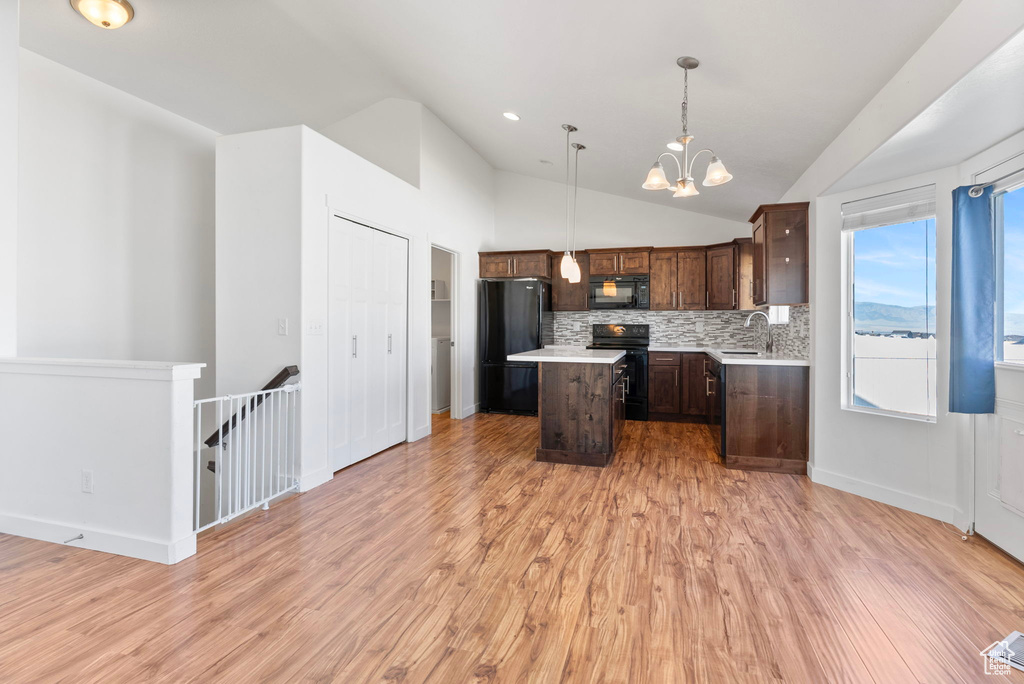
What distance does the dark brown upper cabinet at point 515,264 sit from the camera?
20.8 feet

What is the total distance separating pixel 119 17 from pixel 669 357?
5.73 metres

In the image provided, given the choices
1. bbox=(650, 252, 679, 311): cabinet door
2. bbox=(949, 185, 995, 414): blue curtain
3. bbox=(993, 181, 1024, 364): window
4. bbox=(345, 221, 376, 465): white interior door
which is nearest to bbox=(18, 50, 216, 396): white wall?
bbox=(345, 221, 376, 465): white interior door

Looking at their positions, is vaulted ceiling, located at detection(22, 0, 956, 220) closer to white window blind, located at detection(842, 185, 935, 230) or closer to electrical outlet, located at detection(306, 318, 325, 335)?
white window blind, located at detection(842, 185, 935, 230)

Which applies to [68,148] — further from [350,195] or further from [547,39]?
[547,39]

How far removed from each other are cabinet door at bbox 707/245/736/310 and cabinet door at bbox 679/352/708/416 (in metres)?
0.69

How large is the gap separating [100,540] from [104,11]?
3.12 meters

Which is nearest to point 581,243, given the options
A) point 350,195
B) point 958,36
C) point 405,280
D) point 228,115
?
point 405,280

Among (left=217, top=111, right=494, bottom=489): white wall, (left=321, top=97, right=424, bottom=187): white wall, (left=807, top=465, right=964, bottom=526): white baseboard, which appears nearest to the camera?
(left=807, top=465, right=964, bottom=526): white baseboard

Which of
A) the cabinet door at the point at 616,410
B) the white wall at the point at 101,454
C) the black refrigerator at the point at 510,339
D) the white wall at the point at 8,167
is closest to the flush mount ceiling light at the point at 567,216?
the black refrigerator at the point at 510,339

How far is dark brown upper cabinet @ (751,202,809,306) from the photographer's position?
3.83 meters

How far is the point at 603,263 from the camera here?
6.43 metres

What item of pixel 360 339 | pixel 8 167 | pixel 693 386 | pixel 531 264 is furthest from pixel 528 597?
pixel 531 264

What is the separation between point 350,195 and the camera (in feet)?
12.7

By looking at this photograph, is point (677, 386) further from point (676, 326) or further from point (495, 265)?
point (495, 265)
